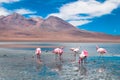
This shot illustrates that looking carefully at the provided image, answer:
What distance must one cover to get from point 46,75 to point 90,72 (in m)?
3.30

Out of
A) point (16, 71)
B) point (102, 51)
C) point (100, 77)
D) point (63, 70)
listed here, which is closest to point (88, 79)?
point (100, 77)

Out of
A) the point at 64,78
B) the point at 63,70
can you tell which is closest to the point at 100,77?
the point at 64,78

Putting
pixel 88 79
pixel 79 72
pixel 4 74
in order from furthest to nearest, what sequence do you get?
pixel 79 72, pixel 4 74, pixel 88 79

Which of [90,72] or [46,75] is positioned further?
[90,72]

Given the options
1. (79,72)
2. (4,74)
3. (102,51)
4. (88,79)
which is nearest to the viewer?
(88,79)

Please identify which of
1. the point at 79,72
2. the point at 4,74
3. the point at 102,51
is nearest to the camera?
the point at 4,74

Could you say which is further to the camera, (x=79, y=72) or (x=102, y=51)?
(x=102, y=51)

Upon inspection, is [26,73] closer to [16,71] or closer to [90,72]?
[16,71]

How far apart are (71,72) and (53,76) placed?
6.90 feet

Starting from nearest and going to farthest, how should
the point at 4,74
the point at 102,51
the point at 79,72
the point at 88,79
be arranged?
the point at 88,79 < the point at 4,74 < the point at 79,72 < the point at 102,51

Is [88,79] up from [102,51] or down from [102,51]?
down

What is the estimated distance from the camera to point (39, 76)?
1808 cm

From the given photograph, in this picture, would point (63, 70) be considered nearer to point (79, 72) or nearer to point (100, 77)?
point (79, 72)

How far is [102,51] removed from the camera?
28500 mm
